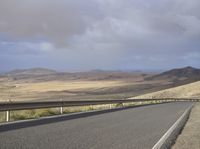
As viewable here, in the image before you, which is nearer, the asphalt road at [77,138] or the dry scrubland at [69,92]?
the asphalt road at [77,138]

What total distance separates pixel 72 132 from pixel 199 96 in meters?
88.0

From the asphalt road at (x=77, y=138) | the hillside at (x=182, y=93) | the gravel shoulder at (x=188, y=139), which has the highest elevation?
the hillside at (x=182, y=93)

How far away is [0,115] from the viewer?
934 inches

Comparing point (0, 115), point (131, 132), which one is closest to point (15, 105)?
point (0, 115)

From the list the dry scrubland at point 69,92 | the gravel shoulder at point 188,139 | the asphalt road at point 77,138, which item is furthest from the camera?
the dry scrubland at point 69,92

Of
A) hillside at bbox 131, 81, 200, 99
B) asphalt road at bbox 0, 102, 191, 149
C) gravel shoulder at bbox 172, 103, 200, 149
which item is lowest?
gravel shoulder at bbox 172, 103, 200, 149

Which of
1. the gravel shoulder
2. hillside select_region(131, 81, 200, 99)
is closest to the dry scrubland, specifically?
hillside select_region(131, 81, 200, 99)

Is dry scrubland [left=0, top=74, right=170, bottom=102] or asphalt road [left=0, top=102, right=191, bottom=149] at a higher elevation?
dry scrubland [left=0, top=74, right=170, bottom=102]

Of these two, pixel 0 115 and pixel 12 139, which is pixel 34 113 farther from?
pixel 12 139

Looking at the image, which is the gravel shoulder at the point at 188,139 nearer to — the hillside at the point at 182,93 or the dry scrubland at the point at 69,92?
the dry scrubland at the point at 69,92

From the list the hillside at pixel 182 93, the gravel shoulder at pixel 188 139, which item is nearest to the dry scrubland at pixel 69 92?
the hillside at pixel 182 93

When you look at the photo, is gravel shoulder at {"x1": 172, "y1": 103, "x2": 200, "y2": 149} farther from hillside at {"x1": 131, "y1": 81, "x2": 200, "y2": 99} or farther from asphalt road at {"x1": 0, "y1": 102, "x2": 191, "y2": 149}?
hillside at {"x1": 131, "y1": 81, "x2": 200, "y2": 99}

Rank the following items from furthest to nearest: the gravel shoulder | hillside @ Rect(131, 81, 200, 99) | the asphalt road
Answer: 1. hillside @ Rect(131, 81, 200, 99)
2. the gravel shoulder
3. the asphalt road

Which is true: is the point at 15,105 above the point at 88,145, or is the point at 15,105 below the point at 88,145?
above
